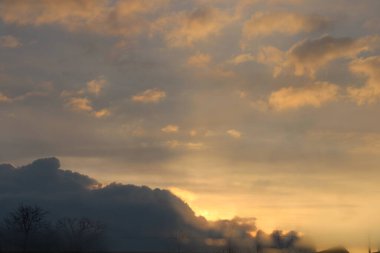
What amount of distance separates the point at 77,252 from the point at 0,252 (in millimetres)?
21275

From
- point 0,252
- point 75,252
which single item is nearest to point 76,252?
point 75,252

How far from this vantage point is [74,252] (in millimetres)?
150000

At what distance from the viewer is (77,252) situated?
150375 mm

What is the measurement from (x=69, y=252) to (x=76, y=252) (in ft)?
6.55

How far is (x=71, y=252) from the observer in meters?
151

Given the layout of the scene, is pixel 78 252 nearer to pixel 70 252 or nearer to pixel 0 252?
pixel 70 252

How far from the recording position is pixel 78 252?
151 m

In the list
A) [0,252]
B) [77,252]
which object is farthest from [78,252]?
[0,252]

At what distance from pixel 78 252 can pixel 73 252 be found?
4.75 feet

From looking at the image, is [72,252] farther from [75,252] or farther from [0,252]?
[0,252]

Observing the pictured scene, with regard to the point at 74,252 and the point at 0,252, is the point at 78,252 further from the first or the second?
the point at 0,252

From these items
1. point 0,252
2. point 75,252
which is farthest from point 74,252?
point 0,252

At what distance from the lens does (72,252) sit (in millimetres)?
150750

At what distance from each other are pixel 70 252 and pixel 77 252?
209 centimetres
